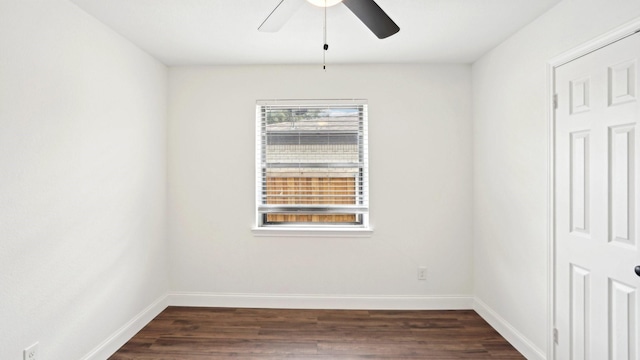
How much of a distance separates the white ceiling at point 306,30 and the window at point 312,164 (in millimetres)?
555

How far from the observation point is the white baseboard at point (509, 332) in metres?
2.33

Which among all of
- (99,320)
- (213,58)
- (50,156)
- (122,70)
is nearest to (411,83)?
(213,58)

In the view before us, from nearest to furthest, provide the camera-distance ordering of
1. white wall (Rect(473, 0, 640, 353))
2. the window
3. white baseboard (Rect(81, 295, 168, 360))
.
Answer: white wall (Rect(473, 0, 640, 353)) < white baseboard (Rect(81, 295, 168, 360)) < the window

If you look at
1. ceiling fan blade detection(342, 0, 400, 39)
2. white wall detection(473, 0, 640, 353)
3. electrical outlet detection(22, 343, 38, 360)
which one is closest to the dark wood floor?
white wall detection(473, 0, 640, 353)

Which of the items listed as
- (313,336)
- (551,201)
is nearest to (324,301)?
(313,336)

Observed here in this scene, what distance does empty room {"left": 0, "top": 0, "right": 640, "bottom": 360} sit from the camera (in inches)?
69.7

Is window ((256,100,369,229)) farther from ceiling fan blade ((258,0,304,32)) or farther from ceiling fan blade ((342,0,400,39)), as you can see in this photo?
ceiling fan blade ((342,0,400,39))

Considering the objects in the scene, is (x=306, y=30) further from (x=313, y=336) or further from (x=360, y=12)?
(x=313, y=336)

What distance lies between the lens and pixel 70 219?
2.08m

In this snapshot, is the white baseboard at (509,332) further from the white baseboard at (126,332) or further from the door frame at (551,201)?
the white baseboard at (126,332)

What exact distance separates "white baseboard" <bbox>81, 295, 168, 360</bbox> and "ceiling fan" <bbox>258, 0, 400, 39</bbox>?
8.22ft

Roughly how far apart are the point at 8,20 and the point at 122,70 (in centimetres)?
94

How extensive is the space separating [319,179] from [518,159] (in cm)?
178

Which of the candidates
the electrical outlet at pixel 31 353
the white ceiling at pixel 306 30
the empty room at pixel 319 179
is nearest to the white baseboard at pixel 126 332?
the empty room at pixel 319 179
